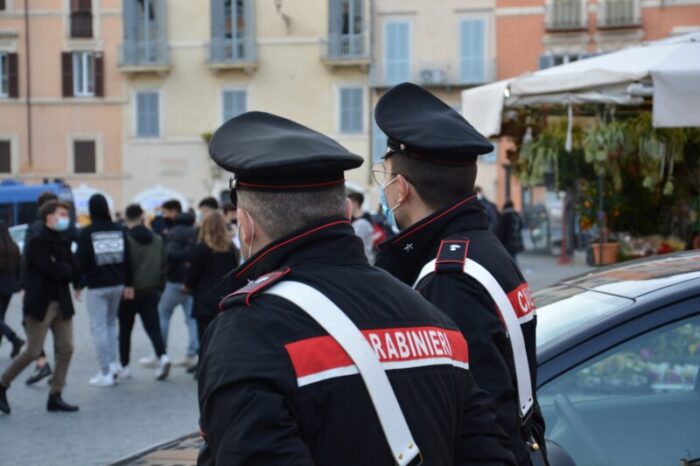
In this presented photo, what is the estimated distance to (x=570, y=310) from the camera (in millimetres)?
3705

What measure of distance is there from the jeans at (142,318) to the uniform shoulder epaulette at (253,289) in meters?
8.52

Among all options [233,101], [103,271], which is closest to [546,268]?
[103,271]

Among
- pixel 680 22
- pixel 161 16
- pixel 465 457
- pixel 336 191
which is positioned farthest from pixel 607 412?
pixel 161 16

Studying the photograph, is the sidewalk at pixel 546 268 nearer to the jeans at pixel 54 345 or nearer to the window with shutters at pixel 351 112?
the window with shutters at pixel 351 112

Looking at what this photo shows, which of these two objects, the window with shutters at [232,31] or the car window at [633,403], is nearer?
the car window at [633,403]

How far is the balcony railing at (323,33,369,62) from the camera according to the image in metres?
39.9

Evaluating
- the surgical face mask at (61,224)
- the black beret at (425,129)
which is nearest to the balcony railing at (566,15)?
the surgical face mask at (61,224)

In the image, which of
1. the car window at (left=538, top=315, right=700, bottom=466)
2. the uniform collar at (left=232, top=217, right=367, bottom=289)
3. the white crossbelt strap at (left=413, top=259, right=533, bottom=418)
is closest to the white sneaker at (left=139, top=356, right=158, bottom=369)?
the car window at (left=538, top=315, right=700, bottom=466)

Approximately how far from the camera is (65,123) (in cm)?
4112

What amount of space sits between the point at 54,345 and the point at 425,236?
657cm

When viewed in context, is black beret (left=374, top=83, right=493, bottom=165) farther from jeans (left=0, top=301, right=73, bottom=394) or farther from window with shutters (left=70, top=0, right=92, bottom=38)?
window with shutters (left=70, top=0, right=92, bottom=38)

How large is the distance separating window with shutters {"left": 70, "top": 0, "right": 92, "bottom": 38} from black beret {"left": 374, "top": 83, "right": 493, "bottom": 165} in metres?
40.3

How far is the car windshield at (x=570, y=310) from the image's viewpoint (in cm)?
342

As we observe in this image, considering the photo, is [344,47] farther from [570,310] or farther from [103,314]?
[570,310]
